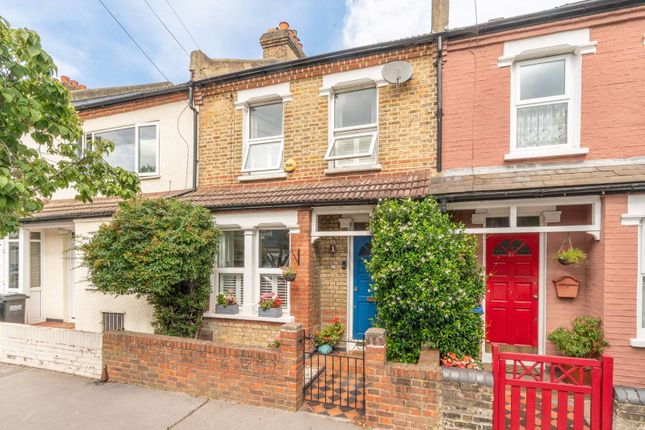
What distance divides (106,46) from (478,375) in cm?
1063

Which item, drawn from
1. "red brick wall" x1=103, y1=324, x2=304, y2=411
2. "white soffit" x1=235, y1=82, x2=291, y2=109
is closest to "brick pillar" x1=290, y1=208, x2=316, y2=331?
"red brick wall" x1=103, y1=324, x2=304, y2=411

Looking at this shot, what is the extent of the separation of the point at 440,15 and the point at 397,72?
140cm

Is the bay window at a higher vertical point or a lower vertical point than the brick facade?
lower

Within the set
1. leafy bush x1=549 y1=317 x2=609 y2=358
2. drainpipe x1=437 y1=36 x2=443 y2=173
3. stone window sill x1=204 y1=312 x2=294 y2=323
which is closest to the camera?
leafy bush x1=549 y1=317 x2=609 y2=358

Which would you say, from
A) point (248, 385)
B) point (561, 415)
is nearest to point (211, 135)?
point (248, 385)

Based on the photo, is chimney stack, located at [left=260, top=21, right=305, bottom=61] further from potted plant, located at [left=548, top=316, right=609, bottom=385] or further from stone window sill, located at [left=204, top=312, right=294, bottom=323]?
potted plant, located at [left=548, top=316, right=609, bottom=385]

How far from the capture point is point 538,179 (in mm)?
5047

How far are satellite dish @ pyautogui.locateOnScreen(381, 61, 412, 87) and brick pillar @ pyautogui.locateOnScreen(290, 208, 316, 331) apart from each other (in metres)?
2.85

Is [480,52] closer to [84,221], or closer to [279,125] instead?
[279,125]

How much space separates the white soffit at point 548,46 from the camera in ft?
17.4

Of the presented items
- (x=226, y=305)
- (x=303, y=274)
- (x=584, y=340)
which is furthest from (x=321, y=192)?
(x=584, y=340)

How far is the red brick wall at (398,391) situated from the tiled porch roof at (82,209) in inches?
231

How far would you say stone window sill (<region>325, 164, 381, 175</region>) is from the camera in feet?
21.0

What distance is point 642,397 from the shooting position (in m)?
3.21
